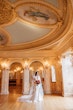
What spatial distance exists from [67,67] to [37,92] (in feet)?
12.3

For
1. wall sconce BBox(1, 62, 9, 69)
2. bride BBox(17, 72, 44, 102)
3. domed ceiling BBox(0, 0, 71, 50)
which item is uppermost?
domed ceiling BBox(0, 0, 71, 50)

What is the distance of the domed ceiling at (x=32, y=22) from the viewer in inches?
252

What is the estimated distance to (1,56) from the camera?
46.5ft

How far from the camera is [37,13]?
23.6 feet

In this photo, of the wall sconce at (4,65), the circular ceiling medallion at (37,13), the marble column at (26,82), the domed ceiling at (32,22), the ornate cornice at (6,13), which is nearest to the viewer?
the domed ceiling at (32,22)

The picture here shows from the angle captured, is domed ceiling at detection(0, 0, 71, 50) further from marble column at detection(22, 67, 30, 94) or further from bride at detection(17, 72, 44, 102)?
bride at detection(17, 72, 44, 102)

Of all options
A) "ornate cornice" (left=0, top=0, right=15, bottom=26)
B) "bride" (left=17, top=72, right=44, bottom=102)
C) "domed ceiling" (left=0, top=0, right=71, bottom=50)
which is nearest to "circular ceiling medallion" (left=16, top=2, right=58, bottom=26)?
"domed ceiling" (left=0, top=0, right=71, bottom=50)

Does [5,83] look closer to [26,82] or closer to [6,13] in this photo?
[26,82]

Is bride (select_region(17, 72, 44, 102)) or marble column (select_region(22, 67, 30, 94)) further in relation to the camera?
→ marble column (select_region(22, 67, 30, 94))

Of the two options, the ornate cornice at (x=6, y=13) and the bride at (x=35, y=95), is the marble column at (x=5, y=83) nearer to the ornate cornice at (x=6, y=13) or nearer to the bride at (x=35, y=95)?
the bride at (x=35, y=95)

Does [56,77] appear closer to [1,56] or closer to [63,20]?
[1,56]

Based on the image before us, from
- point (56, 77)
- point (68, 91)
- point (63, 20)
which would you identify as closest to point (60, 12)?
point (63, 20)

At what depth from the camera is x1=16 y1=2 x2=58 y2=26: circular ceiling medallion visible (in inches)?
256


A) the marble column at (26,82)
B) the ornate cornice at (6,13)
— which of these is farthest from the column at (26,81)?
the ornate cornice at (6,13)
